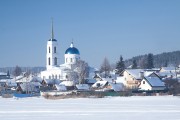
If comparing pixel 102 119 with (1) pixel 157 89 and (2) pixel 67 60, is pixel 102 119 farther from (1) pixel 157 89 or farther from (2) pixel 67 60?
(2) pixel 67 60

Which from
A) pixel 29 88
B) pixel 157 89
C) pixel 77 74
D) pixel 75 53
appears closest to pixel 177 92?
pixel 157 89

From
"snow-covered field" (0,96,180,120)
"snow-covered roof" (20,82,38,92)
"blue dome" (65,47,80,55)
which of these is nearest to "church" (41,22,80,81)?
"blue dome" (65,47,80,55)

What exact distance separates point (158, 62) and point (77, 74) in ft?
410

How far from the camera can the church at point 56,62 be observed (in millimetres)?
77781

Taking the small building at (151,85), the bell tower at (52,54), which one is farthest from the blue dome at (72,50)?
the small building at (151,85)

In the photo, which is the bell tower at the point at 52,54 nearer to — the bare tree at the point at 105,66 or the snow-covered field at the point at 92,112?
the bare tree at the point at 105,66

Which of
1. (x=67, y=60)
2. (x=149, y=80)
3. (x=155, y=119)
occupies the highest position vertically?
(x=67, y=60)

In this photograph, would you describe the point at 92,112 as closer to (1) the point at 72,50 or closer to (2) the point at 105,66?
(1) the point at 72,50

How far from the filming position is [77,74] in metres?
73.9

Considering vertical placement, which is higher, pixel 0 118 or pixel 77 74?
pixel 77 74

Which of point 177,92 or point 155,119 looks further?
point 177,92

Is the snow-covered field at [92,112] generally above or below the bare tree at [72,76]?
below

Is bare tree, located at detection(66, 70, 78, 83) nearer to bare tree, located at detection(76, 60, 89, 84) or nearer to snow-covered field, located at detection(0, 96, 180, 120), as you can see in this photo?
bare tree, located at detection(76, 60, 89, 84)

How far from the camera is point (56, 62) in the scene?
270ft
